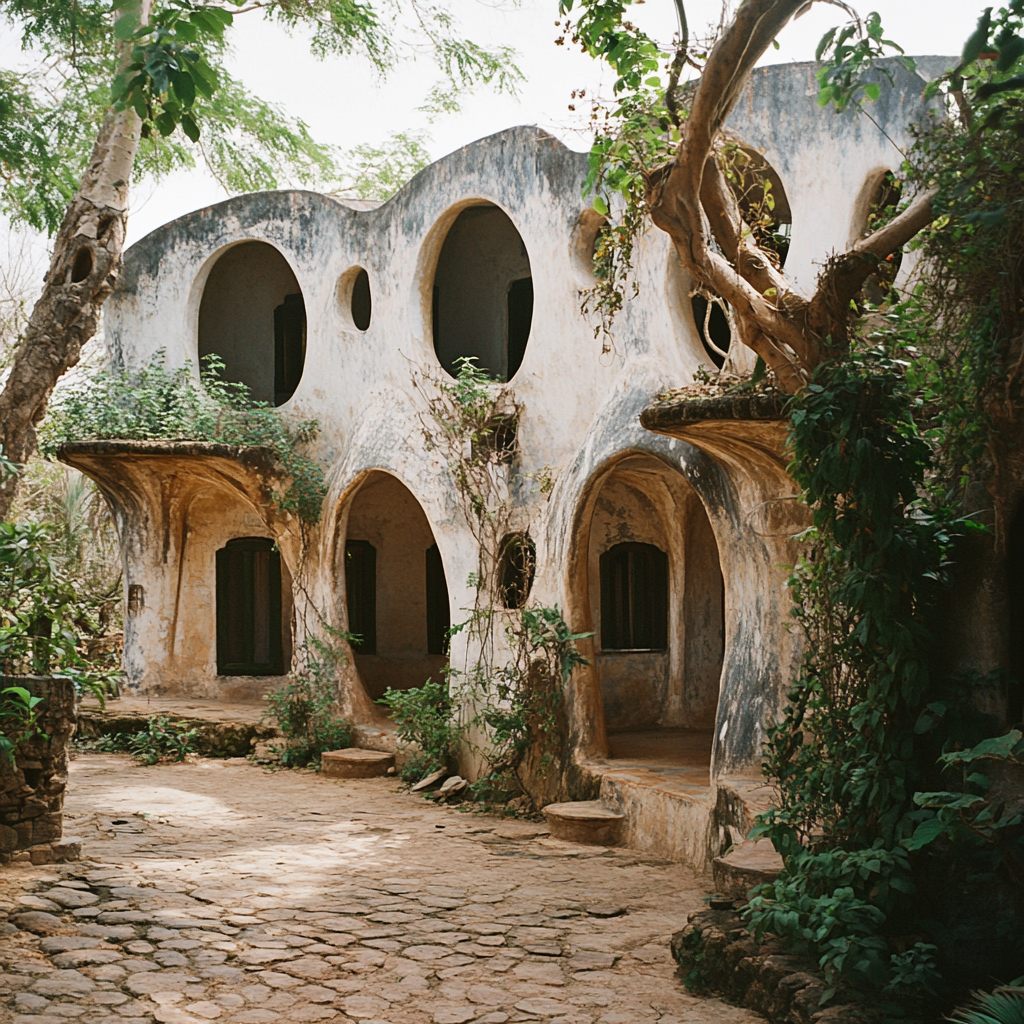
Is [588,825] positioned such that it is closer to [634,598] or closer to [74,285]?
[634,598]

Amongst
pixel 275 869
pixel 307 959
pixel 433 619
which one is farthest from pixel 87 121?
pixel 307 959

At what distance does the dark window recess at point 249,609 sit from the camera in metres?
14.0

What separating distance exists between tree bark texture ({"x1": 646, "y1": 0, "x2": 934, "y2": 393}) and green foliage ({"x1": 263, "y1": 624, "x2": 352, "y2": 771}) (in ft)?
23.9

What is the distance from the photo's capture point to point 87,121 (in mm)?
11891

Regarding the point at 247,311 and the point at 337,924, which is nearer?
the point at 337,924

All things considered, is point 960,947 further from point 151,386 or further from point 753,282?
point 151,386

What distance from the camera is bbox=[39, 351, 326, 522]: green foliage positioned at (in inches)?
491

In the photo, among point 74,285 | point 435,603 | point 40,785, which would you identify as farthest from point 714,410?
point 435,603

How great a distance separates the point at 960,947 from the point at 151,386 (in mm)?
11301

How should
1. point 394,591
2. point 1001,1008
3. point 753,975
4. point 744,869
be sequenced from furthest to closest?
point 394,591 < point 744,869 < point 753,975 < point 1001,1008

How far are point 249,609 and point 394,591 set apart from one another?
1930 mm

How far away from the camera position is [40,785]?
6.97 metres

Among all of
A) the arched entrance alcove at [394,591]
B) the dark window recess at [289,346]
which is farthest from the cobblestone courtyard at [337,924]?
the dark window recess at [289,346]

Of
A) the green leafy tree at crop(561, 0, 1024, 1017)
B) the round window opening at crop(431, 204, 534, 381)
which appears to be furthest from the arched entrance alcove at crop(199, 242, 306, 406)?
the green leafy tree at crop(561, 0, 1024, 1017)
